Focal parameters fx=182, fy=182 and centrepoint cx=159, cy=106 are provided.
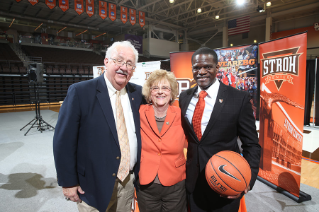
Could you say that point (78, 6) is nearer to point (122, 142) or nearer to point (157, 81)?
point (157, 81)

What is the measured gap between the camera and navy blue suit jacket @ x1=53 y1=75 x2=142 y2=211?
125cm

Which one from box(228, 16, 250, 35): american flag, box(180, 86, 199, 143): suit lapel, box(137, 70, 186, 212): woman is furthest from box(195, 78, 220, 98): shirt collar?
box(228, 16, 250, 35): american flag

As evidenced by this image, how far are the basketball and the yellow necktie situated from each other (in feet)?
2.08

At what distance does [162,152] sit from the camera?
4.86 ft

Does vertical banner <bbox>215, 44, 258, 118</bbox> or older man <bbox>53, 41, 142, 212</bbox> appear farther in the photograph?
vertical banner <bbox>215, 44, 258, 118</bbox>

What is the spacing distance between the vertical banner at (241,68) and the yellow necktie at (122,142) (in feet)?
7.33

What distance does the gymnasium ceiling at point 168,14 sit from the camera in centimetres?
1321

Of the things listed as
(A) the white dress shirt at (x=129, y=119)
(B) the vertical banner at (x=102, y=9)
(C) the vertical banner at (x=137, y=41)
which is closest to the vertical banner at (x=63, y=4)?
(B) the vertical banner at (x=102, y=9)

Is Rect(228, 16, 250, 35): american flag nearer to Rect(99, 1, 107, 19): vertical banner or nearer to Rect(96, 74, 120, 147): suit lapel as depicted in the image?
Rect(99, 1, 107, 19): vertical banner

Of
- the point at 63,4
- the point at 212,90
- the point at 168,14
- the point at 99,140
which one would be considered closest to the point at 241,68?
the point at 212,90

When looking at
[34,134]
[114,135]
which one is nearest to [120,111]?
[114,135]

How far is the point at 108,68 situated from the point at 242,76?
240 cm

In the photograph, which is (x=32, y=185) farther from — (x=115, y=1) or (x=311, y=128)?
(x=115, y=1)

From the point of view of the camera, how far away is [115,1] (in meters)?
13.3
